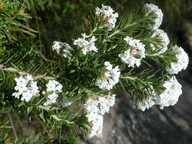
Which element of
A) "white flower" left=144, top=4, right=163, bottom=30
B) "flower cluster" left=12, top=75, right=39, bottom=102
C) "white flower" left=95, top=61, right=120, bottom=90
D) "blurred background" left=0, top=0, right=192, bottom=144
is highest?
"blurred background" left=0, top=0, right=192, bottom=144

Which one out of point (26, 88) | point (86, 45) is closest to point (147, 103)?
point (86, 45)

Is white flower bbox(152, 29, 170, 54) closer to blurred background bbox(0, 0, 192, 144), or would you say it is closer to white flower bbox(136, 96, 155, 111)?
white flower bbox(136, 96, 155, 111)

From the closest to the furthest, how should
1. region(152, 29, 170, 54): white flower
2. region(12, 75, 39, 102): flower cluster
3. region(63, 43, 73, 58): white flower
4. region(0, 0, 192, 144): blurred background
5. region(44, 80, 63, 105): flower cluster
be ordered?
region(12, 75, 39, 102): flower cluster
region(44, 80, 63, 105): flower cluster
region(63, 43, 73, 58): white flower
region(152, 29, 170, 54): white flower
region(0, 0, 192, 144): blurred background

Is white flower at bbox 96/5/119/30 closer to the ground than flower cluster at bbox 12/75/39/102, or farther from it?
farther from it

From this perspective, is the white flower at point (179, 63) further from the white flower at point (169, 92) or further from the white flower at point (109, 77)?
the white flower at point (109, 77)

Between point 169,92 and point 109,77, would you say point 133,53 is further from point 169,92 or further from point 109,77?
point 169,92

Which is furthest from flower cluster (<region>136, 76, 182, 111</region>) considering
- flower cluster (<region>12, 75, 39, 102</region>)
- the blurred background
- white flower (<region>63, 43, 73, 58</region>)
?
the blurred background
